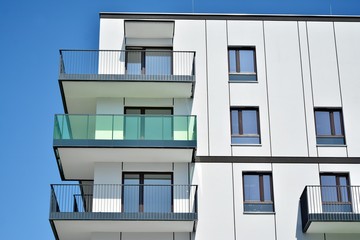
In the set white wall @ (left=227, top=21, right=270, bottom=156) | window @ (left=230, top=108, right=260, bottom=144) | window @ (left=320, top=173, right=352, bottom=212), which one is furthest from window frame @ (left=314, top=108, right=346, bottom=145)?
window @ (left=230, top=108, right=260, bottom=144)

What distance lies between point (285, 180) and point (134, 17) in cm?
973

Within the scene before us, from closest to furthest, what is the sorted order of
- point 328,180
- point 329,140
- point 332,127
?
point 328,180 < point 329,140 < point 332,127

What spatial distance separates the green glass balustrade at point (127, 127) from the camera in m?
34.2

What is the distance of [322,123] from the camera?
35.4 meters

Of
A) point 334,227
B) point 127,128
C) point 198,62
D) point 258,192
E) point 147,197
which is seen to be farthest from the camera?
point 198,62

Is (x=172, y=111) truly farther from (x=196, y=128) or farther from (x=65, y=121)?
(x=65, y=121)

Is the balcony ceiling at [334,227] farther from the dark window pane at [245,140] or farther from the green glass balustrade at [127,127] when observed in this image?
the green glass balustrade at [127,127]

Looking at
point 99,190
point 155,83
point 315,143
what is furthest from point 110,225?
point 315,143

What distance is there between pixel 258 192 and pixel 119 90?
7235 mm

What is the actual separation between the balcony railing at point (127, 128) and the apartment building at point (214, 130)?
41 mm

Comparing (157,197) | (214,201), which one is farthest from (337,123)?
(157,197)

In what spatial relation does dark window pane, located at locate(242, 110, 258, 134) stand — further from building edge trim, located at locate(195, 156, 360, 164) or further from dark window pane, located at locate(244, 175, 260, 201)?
dark window pane, located at locate(244, 175, 260, 201)

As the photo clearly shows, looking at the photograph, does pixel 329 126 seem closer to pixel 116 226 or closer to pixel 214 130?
pixel 214 130

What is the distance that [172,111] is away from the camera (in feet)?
118
